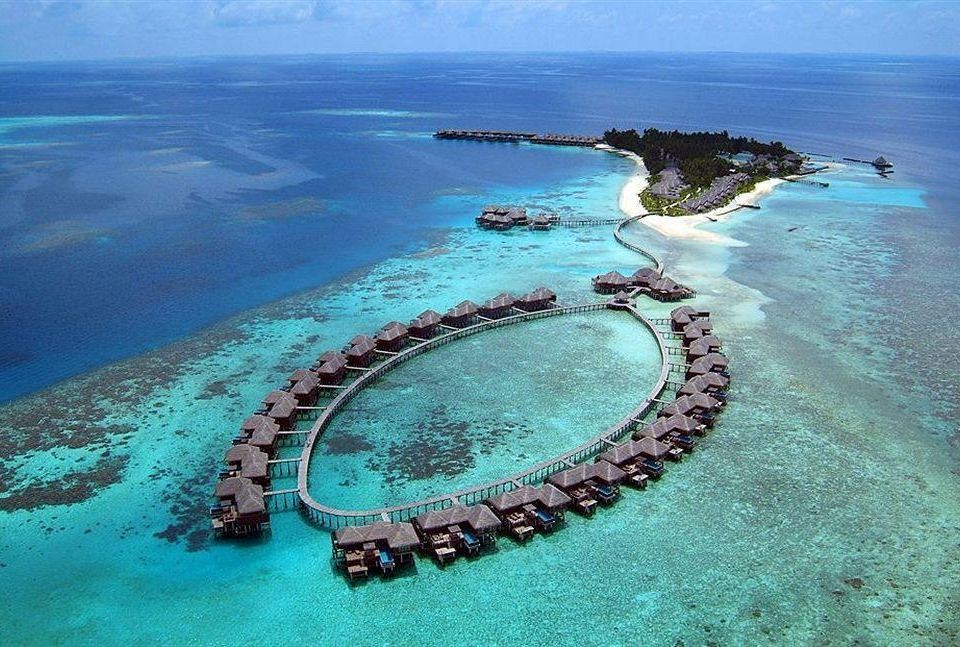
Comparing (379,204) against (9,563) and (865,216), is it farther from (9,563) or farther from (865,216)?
(9,563)

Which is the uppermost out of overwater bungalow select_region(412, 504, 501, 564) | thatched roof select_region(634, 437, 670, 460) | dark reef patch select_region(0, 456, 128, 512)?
thatched roof select_region(634, 437, 670, 460)

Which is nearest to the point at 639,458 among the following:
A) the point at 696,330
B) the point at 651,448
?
the point at 651,448

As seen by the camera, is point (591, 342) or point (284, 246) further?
point (284, 246)

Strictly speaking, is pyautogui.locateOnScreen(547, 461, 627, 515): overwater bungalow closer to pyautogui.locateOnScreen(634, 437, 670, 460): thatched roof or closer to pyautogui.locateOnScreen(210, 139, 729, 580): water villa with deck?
pyautogui.locateOnScreen(210, 139, 729, 580): water villa with deck

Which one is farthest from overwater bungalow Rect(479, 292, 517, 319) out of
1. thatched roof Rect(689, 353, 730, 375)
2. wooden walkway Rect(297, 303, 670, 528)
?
thatched roof Rect(689, 353, 730, 375)

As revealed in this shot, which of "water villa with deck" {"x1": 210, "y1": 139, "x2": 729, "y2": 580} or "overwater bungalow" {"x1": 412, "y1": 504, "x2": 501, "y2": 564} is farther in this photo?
"water villa with deck" {"x1": 210, "y1": 139, "x2": 729, "y2": 580}

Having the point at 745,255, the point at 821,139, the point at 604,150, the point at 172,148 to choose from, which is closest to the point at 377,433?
the point at 745,255

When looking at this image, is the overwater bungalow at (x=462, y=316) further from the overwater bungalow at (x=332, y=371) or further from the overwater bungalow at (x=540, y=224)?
the overwater bungalow at (x=540, y=224)
